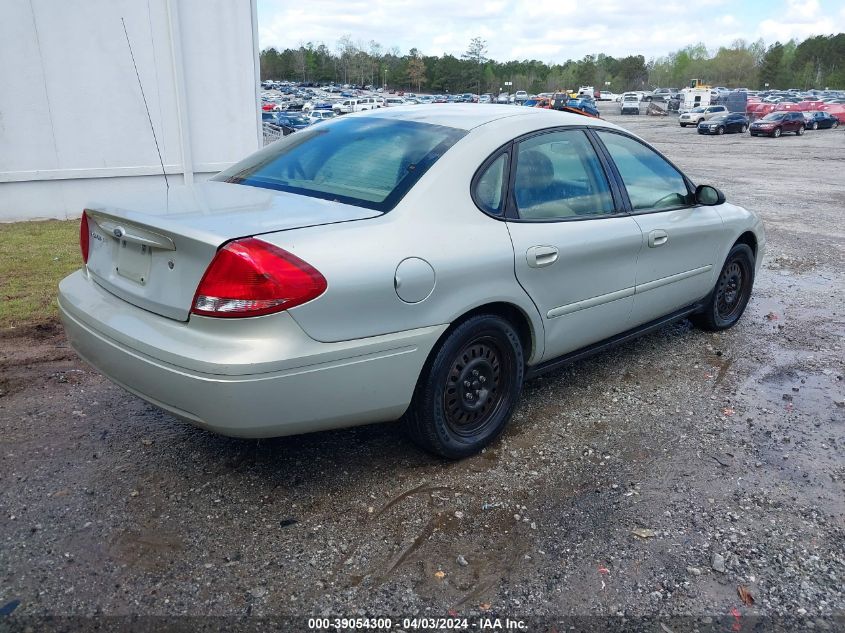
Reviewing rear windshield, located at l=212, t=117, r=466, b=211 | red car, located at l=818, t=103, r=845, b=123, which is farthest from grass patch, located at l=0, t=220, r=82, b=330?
red car, located at l=818, t=103, r=845, b=123

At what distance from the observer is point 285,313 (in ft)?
8.65

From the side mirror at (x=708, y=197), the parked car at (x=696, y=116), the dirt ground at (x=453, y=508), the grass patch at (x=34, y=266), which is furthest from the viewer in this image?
the parked car at (x=696, y=116)

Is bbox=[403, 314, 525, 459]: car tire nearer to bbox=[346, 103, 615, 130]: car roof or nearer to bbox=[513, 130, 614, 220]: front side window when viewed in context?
bbox=[513, 130, 614, 220]: front side window

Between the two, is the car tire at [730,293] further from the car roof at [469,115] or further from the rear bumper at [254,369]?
the rear bumper at [254,369]

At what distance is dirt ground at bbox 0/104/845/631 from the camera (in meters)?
2.56

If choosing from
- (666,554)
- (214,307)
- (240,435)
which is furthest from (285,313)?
(666,554)

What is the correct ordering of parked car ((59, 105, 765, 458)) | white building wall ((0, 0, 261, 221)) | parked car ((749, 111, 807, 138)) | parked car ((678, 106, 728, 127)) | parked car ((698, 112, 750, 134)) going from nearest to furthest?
parked car ((59, 105, 765, 458)) < white building wall ((0, 0, 261, 221)) < parked car ((749, 111, 807, 138)) < parked car ((698, 112, 750, 134)) < parked car ((678, 106, 728, 127))

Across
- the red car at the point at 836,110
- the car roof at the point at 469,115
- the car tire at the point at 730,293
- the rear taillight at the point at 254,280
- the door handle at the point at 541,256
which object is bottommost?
the red car at the point at 836,110

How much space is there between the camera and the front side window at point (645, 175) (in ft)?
13.9

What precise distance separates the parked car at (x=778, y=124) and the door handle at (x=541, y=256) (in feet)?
125

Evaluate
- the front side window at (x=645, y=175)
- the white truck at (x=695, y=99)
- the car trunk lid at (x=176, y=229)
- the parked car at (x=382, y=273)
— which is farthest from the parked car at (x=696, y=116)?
the car trunk lid at (x=176, y=229)

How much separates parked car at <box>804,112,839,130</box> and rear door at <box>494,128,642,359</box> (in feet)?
141

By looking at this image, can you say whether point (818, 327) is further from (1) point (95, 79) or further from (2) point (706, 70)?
(2) point (706, 70)

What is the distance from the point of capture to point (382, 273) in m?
2.84
